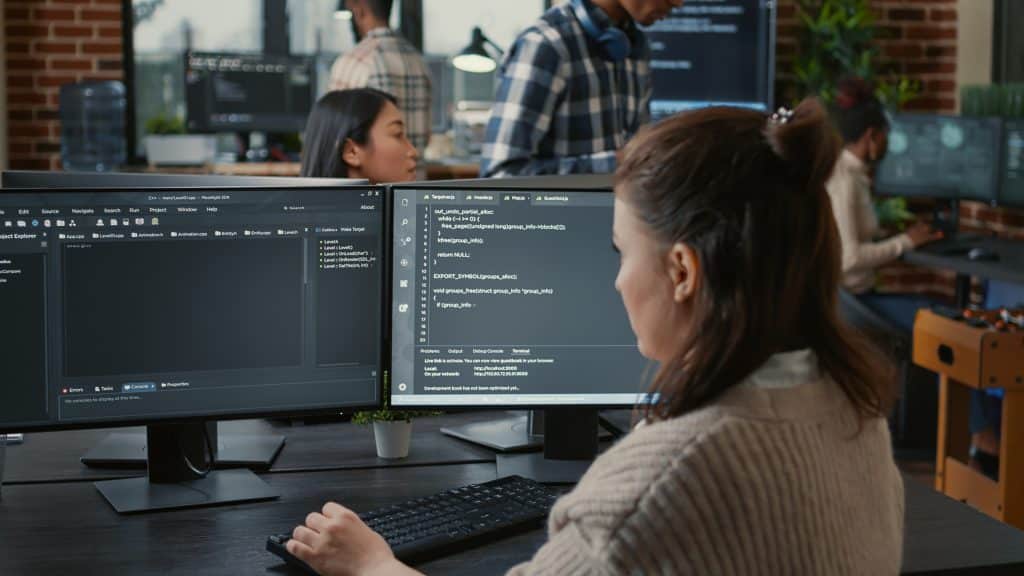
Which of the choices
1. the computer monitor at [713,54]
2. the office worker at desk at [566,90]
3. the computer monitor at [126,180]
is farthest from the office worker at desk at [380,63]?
the computer monitor at [126,180]

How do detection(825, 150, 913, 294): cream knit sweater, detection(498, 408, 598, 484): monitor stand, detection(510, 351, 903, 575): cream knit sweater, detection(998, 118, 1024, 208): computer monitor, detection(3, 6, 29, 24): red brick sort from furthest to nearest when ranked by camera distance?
detection(3, 6, 29, 24): red brick < detection(998, 118, 1024, 208): computer monitor < detection(825, 150, 913, 294): cream knit sweater < detection(498, 408, 598, 484): monitor stand < detection(510, 351, 903, 575): cream knit sweater

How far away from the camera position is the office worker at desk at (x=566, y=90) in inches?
126

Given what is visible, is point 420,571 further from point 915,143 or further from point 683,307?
point 915,143

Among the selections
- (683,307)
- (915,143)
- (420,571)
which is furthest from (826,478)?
(915,143)

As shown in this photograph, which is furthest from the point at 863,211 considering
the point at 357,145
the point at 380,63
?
the point at 357,145

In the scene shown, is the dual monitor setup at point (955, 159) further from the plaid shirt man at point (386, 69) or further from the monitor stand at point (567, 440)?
the monitor stand at point (567, 440)

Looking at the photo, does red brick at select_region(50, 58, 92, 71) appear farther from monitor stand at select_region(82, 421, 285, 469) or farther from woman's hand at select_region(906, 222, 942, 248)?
monitor stand at select_region(82, 421, 285, 469)

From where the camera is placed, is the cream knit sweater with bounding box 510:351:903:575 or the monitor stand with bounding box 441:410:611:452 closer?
the cream knit sweater with bounding box 510:351:903:575

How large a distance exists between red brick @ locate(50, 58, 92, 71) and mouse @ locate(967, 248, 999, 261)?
11.9 ft

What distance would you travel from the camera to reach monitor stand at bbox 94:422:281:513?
5.66 feet

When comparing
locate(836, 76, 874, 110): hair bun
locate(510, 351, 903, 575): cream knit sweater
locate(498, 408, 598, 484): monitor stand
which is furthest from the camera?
locate(836, 76, 874, 110): hair bun

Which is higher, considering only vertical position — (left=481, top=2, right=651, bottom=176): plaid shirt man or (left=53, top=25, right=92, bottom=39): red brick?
(left=53, top=25, right=92, bottom=39): red brick

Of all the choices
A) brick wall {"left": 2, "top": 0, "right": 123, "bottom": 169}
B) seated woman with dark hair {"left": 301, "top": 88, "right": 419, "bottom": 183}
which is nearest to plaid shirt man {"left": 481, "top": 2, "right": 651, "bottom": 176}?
seated woman with dark hair {"left": 301, "top": 88, "right": 419, "bottom": 183}

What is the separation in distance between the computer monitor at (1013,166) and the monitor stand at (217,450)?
11.8ft
